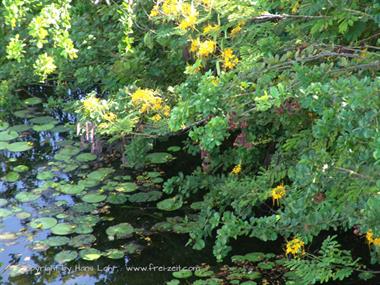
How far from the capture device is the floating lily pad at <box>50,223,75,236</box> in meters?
3.74

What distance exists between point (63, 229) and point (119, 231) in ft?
1.23

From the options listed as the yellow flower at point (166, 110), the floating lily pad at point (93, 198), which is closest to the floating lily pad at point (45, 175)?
the floating lily pad at point (93, 198)

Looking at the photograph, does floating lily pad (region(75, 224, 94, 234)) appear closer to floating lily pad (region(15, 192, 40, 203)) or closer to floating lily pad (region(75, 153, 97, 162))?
floating lily pad (region(15, 192, 40, 203))

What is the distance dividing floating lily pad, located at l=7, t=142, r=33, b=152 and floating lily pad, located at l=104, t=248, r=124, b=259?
1726 millimetres

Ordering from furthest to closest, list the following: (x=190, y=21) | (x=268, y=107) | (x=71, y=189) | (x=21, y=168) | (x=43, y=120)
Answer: (x=43, y=120) < (x=21, y=168) < (x=71, y=189) < (x=190, y=21) < (x=268, y=107)

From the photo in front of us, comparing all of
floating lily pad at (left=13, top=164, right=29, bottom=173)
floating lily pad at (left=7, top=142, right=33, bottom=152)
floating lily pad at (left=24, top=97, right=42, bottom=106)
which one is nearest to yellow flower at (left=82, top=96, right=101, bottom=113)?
floating lily pad at (left=13, top=164, right=29, bottom=173)

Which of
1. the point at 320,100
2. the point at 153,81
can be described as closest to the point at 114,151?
the point at 153,81

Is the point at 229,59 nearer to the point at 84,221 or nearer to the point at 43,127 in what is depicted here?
the point at 84,221

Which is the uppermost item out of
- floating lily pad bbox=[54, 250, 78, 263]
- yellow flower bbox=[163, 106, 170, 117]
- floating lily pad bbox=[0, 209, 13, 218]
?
yellow flower bbox=[163, 106, 170, 117]

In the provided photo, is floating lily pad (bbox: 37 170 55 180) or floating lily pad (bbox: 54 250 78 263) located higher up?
floating lily pad (bbox: 37 170 55 180)

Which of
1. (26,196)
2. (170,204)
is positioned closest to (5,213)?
(26,196)

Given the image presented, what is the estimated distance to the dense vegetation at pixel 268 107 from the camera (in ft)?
7.09

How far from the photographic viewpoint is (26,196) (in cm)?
420

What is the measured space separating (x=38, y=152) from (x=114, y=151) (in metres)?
0.69
